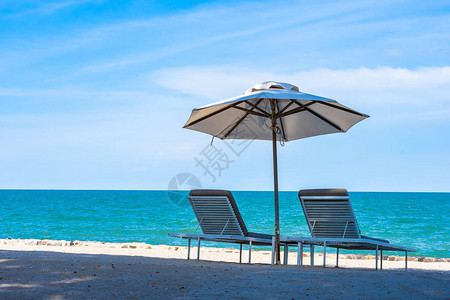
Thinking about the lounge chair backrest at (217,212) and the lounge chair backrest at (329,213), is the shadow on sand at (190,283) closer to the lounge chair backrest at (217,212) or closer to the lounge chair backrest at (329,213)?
the lounge chair backrest at (329,213)

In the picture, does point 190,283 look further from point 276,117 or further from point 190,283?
point 276,117

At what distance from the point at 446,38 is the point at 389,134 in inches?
686

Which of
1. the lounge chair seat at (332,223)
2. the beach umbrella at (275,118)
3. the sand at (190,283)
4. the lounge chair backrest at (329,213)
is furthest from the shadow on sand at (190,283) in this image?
the beach umbrella at (275,118)

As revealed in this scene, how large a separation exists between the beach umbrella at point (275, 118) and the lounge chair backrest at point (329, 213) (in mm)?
501

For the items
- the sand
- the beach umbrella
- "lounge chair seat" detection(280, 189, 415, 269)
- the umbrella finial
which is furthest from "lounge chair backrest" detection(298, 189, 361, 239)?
the umbrella finial

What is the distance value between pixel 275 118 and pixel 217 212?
1410 mm

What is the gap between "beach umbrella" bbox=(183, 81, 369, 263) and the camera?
6.41 m

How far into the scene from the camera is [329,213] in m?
5.74

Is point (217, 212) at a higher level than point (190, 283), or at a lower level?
higher

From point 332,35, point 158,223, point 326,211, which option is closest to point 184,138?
point 158,223

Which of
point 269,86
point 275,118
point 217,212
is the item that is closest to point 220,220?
point 217,212

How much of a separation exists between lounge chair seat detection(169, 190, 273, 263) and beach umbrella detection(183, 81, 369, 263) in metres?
0.39

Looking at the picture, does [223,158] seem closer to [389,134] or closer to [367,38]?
[367,38]

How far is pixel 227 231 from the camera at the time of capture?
6195 mm
